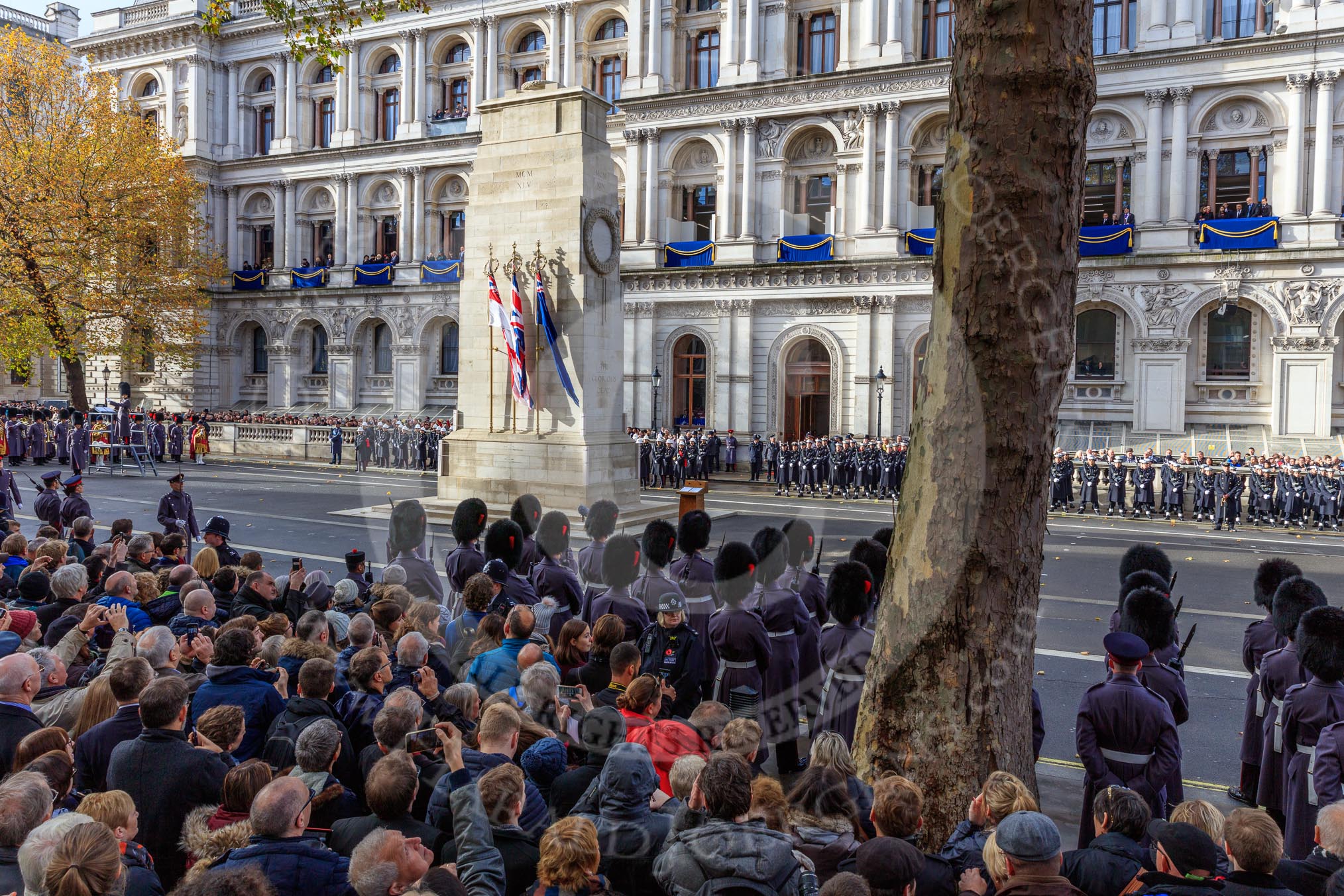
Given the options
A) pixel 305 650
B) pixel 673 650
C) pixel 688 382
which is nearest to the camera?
pixel 305 650

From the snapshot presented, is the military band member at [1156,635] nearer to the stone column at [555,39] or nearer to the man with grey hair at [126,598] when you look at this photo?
the man with grey hair at [126,598]

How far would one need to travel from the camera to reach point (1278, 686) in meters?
6.45

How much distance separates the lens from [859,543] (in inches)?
346

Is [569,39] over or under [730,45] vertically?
over

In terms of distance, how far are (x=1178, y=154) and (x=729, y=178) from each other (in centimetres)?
1577

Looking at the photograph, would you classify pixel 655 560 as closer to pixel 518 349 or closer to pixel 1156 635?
Result: pixel 1156 635

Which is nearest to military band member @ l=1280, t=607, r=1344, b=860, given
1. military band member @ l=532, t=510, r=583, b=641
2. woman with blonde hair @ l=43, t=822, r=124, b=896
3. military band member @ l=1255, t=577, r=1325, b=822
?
military band member @ l=1255, t=577, r=1325, b=822

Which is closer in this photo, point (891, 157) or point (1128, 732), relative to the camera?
point (1128, 732)

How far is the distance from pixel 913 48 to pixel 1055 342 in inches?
1334

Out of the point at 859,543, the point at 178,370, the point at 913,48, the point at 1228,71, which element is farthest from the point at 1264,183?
the point at 178,370

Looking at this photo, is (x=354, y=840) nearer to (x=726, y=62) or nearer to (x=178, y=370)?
(x=726, y=62)

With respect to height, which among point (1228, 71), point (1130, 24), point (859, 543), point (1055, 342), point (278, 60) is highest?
point (278, 60)

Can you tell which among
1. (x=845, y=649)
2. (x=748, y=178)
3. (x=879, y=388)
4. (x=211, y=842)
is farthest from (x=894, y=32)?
(x=211, y=842)

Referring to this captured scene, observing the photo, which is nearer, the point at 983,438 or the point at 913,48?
the point at 983,438
